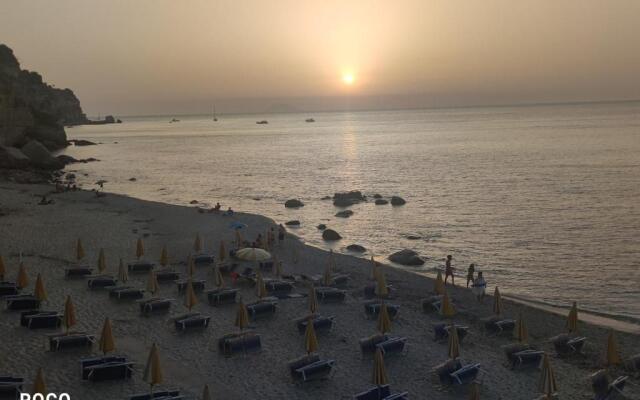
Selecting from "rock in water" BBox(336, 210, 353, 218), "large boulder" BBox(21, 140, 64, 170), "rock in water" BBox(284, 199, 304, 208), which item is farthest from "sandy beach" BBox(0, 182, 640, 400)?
"large boulder" BBox(21, 140, 64, 170)

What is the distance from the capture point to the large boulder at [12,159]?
63031 mm

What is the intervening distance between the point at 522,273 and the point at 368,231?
527 inches

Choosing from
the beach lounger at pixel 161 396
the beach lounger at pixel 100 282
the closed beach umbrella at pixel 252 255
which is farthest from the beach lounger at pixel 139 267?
the beach lounger at pixel 161 396

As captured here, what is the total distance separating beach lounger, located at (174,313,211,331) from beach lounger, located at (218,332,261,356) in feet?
5.77

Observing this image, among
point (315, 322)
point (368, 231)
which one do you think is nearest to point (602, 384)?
point (315, 322)

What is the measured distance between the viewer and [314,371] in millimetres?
14906

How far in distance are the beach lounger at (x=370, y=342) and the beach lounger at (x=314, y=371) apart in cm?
183

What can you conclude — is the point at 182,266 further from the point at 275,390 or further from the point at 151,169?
the point at 151,169

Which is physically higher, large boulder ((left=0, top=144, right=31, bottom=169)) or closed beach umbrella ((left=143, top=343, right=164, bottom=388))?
large boulder ((left=0, top=144, right=31, bottom=169))

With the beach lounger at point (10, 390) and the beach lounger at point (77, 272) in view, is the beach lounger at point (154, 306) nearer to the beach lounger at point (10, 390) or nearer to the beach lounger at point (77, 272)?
the beach lounger at point (77, 272)

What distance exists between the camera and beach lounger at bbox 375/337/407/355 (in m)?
16.5

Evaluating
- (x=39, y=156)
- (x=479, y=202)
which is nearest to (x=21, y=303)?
(x=479, y=202)

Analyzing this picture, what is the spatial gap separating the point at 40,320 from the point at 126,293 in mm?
3713

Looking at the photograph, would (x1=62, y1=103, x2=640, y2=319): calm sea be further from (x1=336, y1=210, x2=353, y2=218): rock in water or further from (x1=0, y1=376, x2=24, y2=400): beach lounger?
(x1=0, y1=376, x2=24, y2=400): beach lounger
